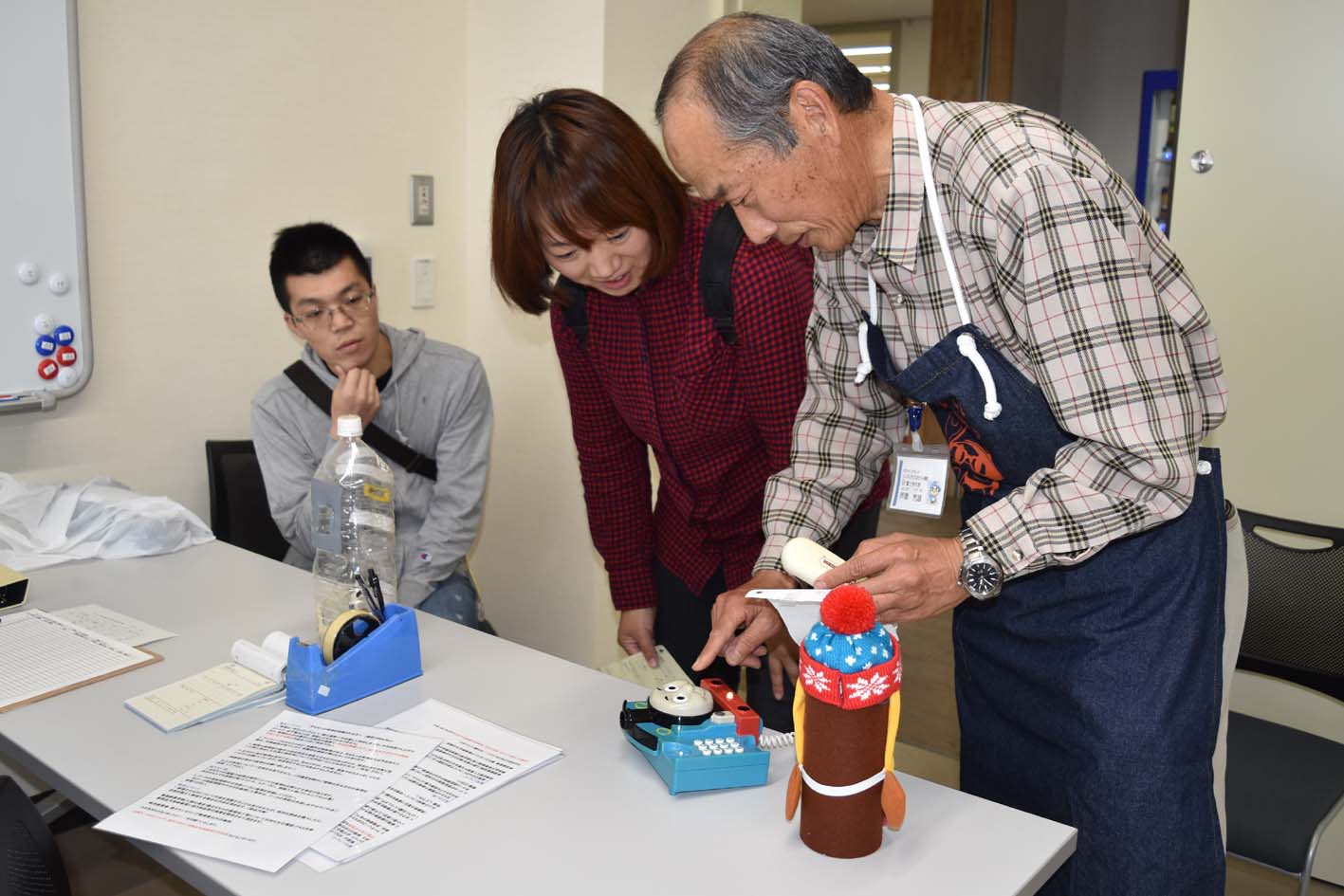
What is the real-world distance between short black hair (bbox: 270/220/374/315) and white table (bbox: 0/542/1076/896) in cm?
87

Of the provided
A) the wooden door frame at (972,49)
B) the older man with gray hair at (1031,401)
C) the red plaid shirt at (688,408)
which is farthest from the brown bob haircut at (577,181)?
the wooden door frame at (972,49)

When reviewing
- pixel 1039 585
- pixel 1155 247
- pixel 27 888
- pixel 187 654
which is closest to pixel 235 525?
pixel 187 654

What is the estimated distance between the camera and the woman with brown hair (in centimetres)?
162

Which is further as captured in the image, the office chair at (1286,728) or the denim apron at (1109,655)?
the office chair at (1286,728)

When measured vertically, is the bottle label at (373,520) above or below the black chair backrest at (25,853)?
above

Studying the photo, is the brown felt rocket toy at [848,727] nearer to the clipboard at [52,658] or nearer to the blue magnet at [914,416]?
the blue magnet at [914,416]

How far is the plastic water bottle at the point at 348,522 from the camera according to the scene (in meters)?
1.59

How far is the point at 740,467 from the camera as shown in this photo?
73.9 inches

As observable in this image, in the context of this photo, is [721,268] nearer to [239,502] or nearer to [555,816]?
[555,816]

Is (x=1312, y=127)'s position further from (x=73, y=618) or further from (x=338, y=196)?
(x=73, y=618)

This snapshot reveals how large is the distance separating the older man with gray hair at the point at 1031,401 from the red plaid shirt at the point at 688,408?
241 millimetres

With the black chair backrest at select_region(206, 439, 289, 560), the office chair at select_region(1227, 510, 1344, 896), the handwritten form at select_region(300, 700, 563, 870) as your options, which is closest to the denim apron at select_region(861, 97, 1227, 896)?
the office chair at select_region(1227, 510, 1344, 896)

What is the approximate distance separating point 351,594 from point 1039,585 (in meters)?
0.90

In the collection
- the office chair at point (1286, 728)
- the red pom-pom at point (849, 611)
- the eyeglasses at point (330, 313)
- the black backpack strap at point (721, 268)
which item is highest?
the black backpack strap at point (721, 268)
